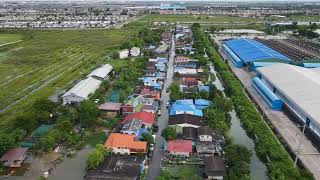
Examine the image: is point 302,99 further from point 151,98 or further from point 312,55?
point 312,55

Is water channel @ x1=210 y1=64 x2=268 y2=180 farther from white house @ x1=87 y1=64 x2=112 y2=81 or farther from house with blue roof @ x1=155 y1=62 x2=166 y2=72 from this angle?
white house @ x1=87 y1=64 x2=112 y2=81

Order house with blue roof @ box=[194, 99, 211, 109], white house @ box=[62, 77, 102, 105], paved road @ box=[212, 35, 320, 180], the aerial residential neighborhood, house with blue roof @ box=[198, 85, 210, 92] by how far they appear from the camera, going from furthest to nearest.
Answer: house with blue roof @ box=[198, 85, 210, 92] → white house @ box=[62, 77, 102, 105] → house with blue roof @ box=[194, 99, 211, 109] → paved road @ box=[212, 35, 320, 180] → the aerial residential neighborhood

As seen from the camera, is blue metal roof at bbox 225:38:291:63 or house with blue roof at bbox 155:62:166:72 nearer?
house with blue roof at bbox 155:62:166:72

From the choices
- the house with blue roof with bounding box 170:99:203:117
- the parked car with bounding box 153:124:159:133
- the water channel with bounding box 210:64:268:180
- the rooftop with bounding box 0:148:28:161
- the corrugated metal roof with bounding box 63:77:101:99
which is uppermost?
the corrugated metal roof with bounding box 63:77:101:99

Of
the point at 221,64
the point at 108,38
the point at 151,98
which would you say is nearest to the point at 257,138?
the point at 151,98

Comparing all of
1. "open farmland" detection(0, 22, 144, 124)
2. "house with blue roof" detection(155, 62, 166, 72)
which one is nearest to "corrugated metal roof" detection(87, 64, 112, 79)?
"open farmland" detection(0, 22, 144, 124)

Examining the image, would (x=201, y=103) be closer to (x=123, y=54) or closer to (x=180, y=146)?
(x=180, y=146)
